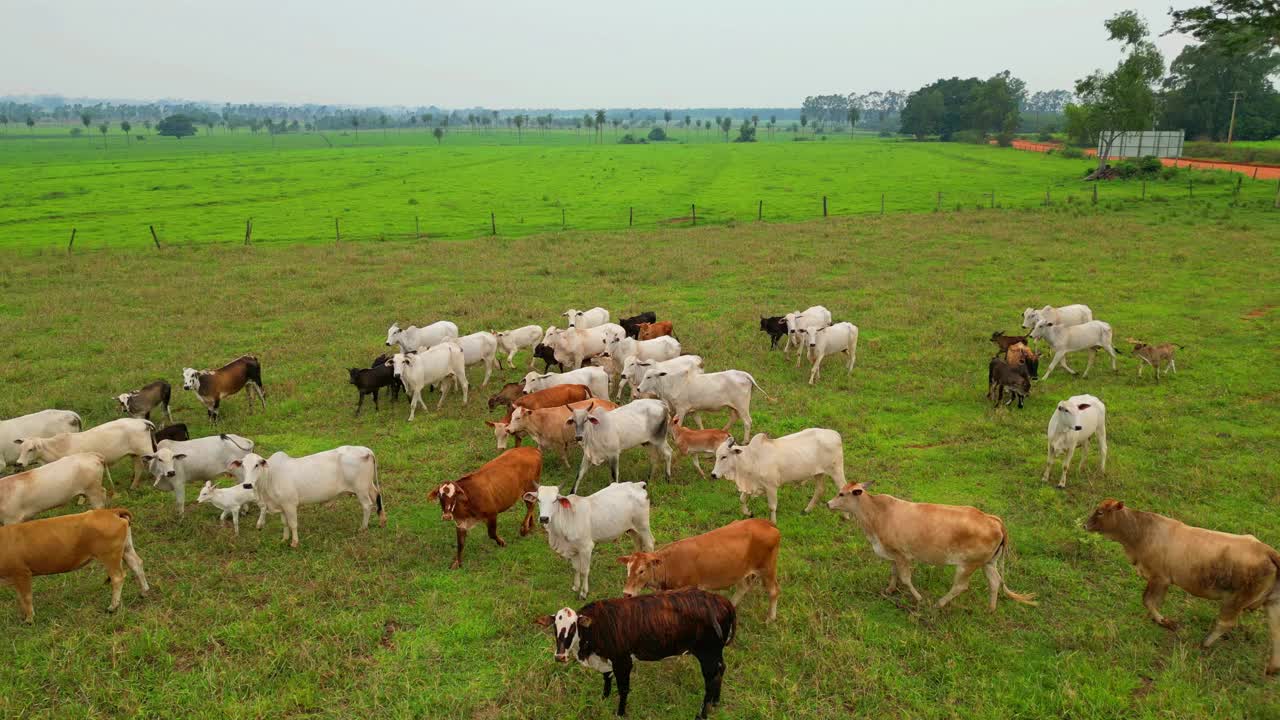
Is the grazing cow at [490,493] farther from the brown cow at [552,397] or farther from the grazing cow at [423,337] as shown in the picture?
the grazing cow at [423,337]

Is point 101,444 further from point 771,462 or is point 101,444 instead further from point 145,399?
point 771,462

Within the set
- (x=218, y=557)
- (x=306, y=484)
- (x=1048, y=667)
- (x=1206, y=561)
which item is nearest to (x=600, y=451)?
(x=306, y=484)

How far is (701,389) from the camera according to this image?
12266mm

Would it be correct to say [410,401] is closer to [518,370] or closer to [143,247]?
[518,370]

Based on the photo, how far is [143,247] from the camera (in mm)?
32219

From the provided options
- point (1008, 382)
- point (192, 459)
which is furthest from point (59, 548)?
point (1008, 382)

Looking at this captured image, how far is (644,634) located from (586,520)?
6.84ft

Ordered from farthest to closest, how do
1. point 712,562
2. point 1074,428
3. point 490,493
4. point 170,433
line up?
point 170,433 < point 1074,428 < point 490,493 < point 712,562

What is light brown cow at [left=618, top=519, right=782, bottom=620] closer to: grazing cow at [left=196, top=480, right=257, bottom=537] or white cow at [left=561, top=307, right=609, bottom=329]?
grazing cow at [left=196, top=480, right=257, bottom=537]

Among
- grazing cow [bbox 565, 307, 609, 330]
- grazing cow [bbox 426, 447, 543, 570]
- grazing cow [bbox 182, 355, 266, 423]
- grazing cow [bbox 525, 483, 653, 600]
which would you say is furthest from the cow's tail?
grazing cow [bbox 182, 355, 266, 423]

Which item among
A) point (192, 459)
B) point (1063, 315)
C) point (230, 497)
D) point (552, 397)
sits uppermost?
point (1063, 315)

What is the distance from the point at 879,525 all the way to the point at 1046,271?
1953cm

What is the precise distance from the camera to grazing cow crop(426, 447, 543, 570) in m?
8.80

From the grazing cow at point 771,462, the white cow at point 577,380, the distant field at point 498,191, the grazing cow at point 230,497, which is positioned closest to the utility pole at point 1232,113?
the distant field at point 498,191
